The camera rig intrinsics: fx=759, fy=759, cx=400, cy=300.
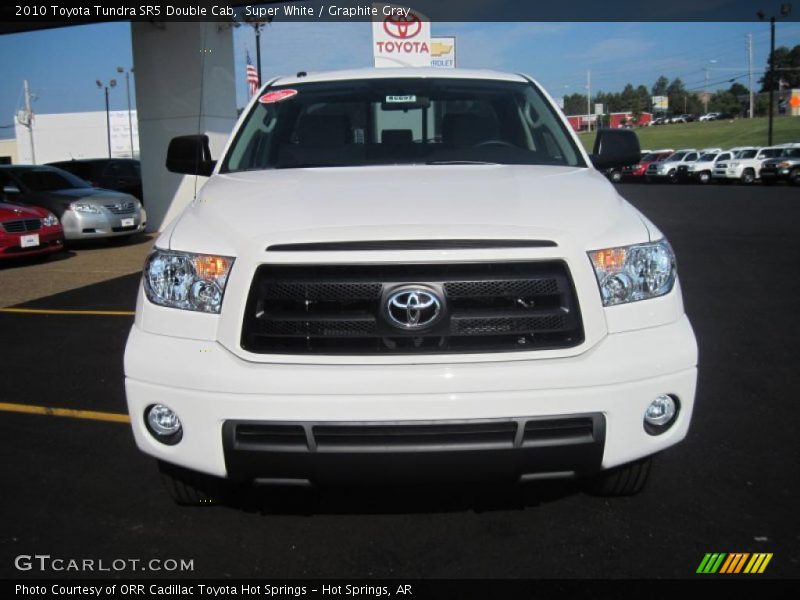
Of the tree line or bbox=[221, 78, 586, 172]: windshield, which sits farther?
the tree line

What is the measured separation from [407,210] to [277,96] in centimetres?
196

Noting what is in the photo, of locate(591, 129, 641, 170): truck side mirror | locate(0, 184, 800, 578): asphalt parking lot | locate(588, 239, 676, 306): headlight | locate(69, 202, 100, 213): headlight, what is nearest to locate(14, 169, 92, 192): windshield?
locate(69, 202, 100, 213): headlight

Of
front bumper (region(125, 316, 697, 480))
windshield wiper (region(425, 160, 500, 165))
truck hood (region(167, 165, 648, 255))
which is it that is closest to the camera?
front bumper (region(125, 316, 697, 480))

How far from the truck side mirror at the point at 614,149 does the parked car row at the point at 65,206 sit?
33.0ft

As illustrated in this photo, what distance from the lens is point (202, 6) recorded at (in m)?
14.8

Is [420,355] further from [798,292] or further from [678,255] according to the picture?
[678,255]

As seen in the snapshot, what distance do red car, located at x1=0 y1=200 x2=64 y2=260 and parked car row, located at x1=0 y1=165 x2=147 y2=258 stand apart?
2cm

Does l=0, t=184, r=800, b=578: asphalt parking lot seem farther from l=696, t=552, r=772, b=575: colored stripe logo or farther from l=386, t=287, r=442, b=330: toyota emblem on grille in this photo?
l=386, t=287, r=442, b=330: toyota emblem on grille

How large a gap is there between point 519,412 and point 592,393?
252 millimetres

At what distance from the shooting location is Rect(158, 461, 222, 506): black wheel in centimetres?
287

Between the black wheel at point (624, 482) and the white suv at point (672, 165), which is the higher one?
the white suv at point (672, 165)

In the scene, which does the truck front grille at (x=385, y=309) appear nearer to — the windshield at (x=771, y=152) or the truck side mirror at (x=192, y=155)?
the truck side mirror at (x=192, y=155)

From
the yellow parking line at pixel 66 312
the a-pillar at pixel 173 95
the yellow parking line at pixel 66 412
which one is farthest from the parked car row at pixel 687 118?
the yellow parking line at pixel 66 412

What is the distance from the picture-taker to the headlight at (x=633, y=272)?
263 cm
